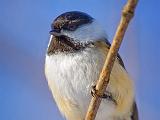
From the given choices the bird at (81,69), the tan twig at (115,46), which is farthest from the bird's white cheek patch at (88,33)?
the tan twig at (115,46)

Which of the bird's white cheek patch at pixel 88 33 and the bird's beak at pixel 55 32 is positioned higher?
the bird's beak at pixel 55 32

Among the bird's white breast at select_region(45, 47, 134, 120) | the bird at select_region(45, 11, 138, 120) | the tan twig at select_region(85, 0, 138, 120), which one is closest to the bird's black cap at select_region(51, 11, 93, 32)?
the bird at select_region(45, 11, 138, 120)

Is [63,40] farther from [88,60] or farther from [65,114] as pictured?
[65,114]

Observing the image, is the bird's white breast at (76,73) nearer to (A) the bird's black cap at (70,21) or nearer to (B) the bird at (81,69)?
(B) the bird at (81,69)

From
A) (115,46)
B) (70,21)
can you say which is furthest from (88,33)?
(115,46)

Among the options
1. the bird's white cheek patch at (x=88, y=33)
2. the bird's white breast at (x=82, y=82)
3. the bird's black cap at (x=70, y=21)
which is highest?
the bird's black cap at (x=70, y=21)

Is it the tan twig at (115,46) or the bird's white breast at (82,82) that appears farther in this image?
the bird's white breast at (82,82)

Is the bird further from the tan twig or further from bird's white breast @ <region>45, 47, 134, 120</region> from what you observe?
the tan twig
